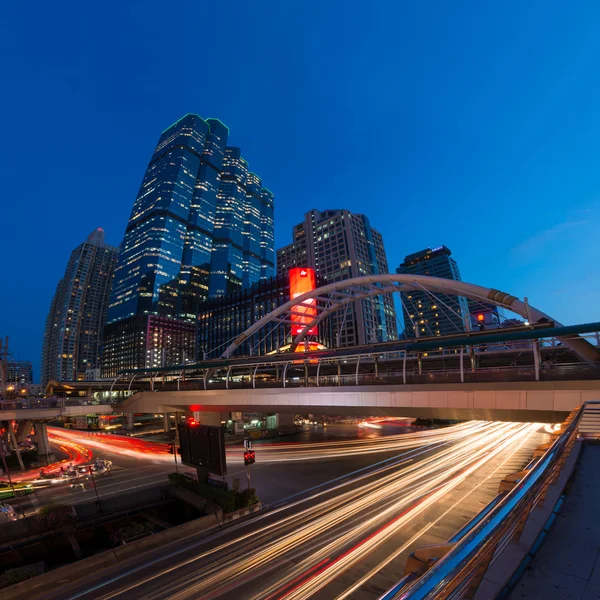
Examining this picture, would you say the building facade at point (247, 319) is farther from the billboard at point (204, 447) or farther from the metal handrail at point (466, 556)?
the metal handrail at point (466, 556)

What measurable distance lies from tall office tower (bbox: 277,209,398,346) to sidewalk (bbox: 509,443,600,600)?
128m

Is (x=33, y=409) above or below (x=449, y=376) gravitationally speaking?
below

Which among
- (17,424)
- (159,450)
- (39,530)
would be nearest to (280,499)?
(39,530)

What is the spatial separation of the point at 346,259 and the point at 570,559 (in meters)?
145

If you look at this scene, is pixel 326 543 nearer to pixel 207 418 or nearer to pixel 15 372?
pixel 207 418

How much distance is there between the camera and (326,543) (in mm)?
14500

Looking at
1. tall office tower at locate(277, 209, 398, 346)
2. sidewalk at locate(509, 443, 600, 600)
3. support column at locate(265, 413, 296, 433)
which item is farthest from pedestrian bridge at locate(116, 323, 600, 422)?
tall office tower at locate(277, 209, 398, 346)

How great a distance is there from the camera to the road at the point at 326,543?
39.3 feet

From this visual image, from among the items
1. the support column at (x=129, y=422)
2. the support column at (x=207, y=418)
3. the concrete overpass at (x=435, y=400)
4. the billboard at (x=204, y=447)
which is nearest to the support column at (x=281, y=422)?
the support column at (x=207, y=418)

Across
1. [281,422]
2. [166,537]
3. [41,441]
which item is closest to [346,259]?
[281,422]

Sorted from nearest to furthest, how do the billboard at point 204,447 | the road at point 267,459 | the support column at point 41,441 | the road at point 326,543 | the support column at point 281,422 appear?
the road at point 326,543 < the billboard at point 204,447 < the road at point 267,459 < the support column at point 41,441 < the support column at point 281,422

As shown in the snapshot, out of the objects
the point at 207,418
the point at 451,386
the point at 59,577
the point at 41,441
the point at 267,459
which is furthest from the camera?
the point at 207,418

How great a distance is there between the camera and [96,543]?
66.1 ft

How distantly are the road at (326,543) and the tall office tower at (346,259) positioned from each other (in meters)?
110
